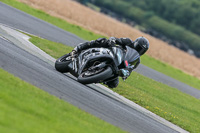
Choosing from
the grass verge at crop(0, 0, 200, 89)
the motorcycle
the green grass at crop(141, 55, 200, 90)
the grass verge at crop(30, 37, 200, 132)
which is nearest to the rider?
the motorcycle

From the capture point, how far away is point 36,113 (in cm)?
613

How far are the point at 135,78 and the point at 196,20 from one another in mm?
65668

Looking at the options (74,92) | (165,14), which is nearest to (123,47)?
(74,92)

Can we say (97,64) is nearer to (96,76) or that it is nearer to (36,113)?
(96,76)

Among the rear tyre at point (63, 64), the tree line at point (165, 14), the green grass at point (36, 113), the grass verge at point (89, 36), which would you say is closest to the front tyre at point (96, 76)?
the rear tyre at point (63, 64)

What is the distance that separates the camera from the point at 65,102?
749 centimetres

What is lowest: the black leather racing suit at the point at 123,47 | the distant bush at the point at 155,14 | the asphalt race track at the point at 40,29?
the distant bush at the point at 155,14

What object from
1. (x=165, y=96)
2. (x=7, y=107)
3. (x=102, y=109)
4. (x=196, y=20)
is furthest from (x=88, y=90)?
(x=196, y=20)

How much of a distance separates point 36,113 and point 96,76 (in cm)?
308

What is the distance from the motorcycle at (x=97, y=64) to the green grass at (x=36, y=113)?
188cm

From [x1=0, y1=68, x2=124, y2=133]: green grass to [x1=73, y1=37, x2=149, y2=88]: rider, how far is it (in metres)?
2.73

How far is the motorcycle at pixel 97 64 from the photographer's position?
9219mm

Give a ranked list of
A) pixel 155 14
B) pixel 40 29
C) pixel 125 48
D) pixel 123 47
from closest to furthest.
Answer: pixel 125 48
pixel 123 47
pixel 40 29
pixel 155 14

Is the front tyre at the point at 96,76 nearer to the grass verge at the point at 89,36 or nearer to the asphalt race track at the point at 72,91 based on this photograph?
the asphalt race track at the point at 72,91
